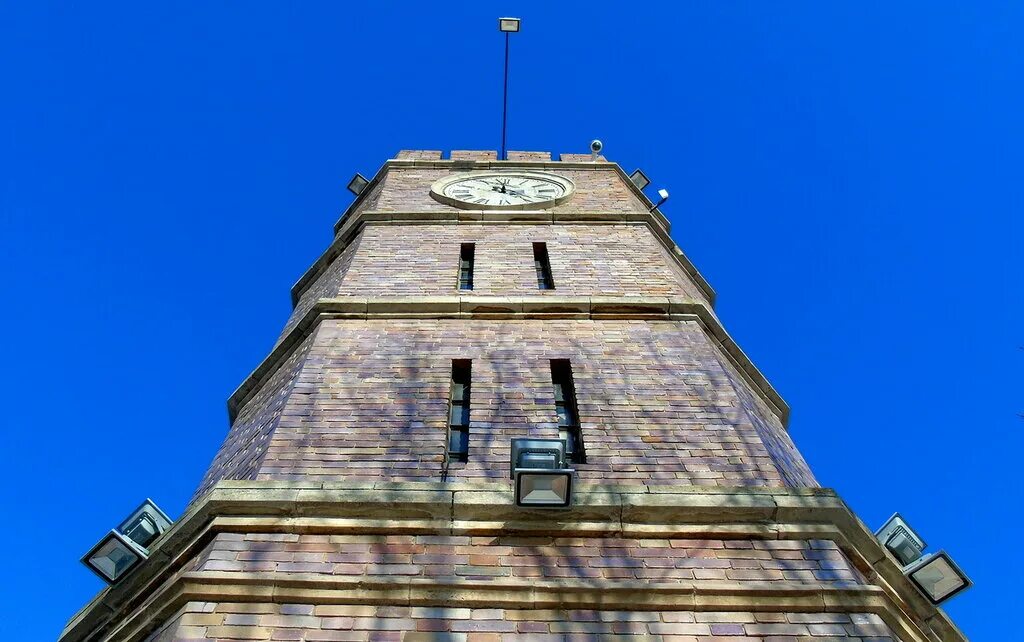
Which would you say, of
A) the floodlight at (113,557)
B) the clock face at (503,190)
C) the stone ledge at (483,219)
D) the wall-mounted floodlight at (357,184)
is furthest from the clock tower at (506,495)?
the wall-mounted floodlight at (357,184)

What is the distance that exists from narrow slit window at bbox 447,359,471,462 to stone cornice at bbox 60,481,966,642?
961 millimetres

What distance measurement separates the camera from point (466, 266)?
11.6 meters

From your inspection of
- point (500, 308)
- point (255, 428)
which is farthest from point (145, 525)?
point (500, 308)

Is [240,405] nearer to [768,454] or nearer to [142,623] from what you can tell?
[142,623]

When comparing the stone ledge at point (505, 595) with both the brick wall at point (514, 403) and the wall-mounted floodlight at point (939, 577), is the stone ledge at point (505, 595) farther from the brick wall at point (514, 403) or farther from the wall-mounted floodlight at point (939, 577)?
the brick wall at point (514, 403)

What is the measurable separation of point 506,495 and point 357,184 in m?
11.4

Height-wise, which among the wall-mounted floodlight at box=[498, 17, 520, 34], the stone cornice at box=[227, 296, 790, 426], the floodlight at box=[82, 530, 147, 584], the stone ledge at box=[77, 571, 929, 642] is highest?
the wall-mounted floodlight at box=[498, 17, 520, 34]

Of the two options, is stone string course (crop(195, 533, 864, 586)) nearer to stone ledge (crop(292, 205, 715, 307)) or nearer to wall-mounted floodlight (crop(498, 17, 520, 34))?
stone ledge (crop(292, 205, 715, 307))

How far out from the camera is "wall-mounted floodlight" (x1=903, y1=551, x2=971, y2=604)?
262 inches

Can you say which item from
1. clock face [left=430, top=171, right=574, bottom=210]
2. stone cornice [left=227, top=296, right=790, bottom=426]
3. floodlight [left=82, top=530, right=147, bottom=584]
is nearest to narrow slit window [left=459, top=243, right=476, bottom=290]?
stone cornice [left=227, top=296, right=790, bottom=426]

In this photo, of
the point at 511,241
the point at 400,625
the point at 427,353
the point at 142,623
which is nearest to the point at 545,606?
the point at 400,625

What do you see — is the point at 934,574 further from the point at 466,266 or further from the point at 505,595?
the point at 466,266

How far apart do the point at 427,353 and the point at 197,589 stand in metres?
3.54

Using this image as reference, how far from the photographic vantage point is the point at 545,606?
573cm
